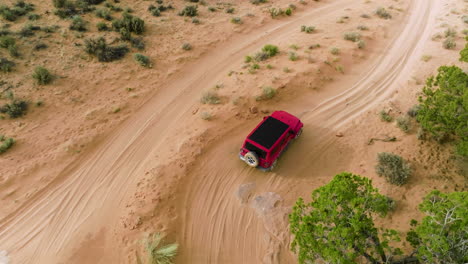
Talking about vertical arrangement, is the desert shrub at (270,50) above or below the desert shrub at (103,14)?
below

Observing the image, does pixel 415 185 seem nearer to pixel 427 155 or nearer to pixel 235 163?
pixel 427 155

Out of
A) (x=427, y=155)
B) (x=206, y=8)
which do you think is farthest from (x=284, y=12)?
(x=427, y=155)

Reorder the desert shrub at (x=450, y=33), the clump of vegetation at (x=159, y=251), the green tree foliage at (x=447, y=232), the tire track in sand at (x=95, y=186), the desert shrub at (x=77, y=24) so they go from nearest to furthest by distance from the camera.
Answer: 1. the green tree foliage at (x=447, y=232)
2. the clump of vegetation at (x=159, y=251)
3. the tire track in sand at (x=95, y=186)
4. the desert shrub at (x=77, y=24)
5. the desert shrub at (x=450, y=33)

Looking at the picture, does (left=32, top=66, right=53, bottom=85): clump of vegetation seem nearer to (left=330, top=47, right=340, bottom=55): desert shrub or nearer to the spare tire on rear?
the spare tire on rear

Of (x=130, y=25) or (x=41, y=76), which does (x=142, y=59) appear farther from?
(x=41, y=76)

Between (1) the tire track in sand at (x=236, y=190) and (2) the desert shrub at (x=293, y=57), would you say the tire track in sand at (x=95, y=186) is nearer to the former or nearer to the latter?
(1) the tire track in sand at (x=236, y=190)

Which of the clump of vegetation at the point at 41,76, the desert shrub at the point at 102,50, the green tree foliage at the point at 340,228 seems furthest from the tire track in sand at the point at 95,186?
the green tree foliage at the point at 340,228
